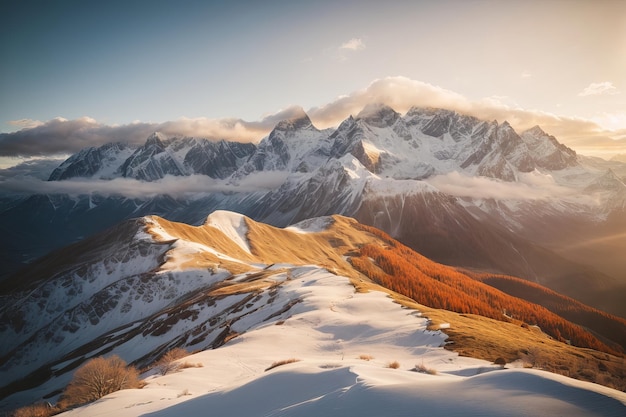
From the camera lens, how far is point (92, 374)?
85.0ft

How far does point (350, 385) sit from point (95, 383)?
22174 millimetres

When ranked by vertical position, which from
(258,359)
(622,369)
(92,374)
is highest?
(92,374)

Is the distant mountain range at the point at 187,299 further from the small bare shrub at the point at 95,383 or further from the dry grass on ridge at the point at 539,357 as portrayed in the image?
the small bare shrub at the point at 95,383

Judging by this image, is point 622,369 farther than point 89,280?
No

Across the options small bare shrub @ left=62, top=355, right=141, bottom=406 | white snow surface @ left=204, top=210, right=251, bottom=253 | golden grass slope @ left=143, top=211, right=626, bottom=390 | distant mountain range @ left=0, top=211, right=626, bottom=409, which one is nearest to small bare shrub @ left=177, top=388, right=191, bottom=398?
small bare shrub @ left=62, top=355, right=141, bottom=406

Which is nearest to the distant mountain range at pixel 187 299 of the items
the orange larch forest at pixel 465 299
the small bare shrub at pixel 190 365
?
the orange larch forest at pixel 465 299

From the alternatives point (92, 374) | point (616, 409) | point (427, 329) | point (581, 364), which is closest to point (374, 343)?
point (427, 329)

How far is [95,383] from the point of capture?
25.4 metres

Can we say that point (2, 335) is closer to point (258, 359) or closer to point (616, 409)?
point (258, 359)

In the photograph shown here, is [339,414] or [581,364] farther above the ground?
[339,414]

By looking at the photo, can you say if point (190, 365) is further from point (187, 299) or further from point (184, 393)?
point (187, 299)

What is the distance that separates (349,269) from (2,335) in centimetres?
14095

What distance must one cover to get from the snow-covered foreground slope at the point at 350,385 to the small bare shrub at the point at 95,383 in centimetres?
445

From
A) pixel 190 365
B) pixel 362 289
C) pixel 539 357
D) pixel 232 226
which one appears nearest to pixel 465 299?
pixel 362 289
